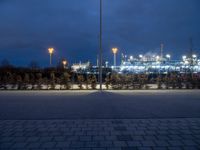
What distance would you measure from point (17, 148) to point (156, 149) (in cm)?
298

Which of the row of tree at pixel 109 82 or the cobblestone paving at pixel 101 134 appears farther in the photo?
the row of tree at pixel 109 82

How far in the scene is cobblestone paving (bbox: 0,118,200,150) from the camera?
562 cm

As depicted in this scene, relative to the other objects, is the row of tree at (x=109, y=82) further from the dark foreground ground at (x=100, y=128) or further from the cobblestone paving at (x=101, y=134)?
the cobblestone paving at (x=101, y=134)

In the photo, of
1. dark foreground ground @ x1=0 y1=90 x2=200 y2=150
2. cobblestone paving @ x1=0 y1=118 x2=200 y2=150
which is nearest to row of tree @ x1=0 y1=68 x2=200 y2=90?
dark foreground ground @ x1=0 y1=90 x2=200 y2=150

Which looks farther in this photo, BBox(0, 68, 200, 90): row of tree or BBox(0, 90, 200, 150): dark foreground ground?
BBox(0, 68, 200, 90): row of tree

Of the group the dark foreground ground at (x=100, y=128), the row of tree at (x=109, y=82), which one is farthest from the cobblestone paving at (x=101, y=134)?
the row of tree at (x=109, y=82)

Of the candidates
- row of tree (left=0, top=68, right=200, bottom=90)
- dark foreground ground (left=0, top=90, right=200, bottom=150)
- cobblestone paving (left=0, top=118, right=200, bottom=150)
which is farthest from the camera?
row of tree (left=0, top=68, right=200, bottom=90)

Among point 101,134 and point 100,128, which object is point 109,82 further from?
point 101,134

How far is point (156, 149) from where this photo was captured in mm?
5391

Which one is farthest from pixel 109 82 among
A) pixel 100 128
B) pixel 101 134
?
pixel 101 134

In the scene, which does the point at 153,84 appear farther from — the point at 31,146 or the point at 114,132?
the point at 31,146

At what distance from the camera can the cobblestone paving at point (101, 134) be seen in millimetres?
5621

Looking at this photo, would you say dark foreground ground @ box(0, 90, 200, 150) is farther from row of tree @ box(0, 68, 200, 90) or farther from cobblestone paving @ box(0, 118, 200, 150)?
row of tree @ box(0, 68, 200, 90)

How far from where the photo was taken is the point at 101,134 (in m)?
6.56
